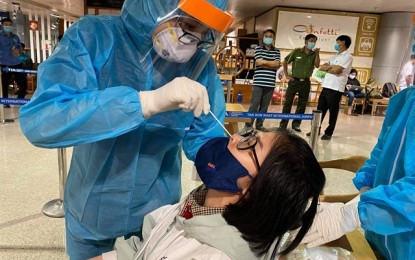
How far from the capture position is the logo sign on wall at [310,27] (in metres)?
8.52

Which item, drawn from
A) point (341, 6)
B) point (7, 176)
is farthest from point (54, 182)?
point (341, 6)

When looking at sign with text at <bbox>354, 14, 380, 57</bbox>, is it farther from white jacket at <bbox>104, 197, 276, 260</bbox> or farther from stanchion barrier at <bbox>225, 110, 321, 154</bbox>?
white jacket at <bbox>104, 197, 276, 260</bbox>

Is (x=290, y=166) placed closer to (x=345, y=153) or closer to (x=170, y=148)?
(x=170, y=148)

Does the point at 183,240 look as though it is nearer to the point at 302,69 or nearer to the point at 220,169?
the point at 220,169

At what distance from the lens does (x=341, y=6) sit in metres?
8.05

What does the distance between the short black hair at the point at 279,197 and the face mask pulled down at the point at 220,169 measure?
0.15 feet

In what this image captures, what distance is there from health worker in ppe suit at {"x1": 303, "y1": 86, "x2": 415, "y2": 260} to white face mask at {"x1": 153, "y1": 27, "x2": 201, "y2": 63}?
2.07ft

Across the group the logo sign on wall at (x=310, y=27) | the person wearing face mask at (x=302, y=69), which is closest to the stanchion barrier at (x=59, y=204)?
the person wearing face mask at (x=302, y=69)

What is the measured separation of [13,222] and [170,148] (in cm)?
165

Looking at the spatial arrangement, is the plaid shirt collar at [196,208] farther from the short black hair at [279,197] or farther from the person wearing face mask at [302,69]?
the person wearing face mask at [302,69]

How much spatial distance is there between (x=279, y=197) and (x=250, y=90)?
7.74m

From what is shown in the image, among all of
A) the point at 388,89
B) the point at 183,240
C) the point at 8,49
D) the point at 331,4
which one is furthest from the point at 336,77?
the point at 8,49

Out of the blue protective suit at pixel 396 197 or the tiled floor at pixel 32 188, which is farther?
the tiled floor at pixel 32 188

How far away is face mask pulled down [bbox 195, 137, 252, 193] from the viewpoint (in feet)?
2.91
